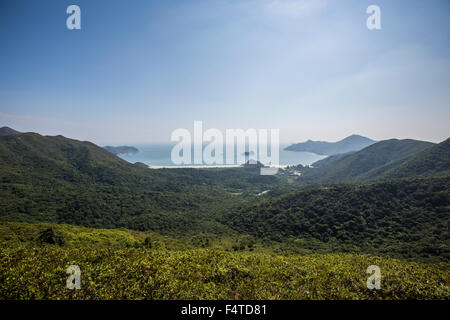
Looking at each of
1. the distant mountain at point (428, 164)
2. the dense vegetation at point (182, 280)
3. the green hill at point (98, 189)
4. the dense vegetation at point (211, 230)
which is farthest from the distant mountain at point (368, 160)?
the dense vegetation at point (182, 280)

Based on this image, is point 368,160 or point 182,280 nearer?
point 182,280

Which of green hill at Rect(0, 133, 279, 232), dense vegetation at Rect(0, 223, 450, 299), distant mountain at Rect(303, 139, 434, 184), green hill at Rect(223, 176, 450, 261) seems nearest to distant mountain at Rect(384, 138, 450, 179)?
A: green hill at Rect(223, 176, 450, 261)

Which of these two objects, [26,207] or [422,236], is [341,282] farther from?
[26,207]

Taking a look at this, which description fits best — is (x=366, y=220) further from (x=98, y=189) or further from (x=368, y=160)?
(x=368, y=160)

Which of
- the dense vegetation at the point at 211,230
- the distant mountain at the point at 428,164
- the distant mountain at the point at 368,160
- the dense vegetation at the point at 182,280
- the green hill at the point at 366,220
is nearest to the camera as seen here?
the dense vegetation at the point at 182,280

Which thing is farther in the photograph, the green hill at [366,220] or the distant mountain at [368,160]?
the distant mountain at [368,160]

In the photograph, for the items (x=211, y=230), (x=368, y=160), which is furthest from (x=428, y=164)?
(x=211, y=230)

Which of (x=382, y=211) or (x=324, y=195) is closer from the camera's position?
(x=382, y=211)

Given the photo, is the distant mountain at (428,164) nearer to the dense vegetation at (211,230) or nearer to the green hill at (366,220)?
the dense vegetation at (211,230)

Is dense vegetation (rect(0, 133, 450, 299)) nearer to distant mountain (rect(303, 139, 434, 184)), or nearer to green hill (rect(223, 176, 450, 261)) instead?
green hill (rect(223, 176, 450, 261))
